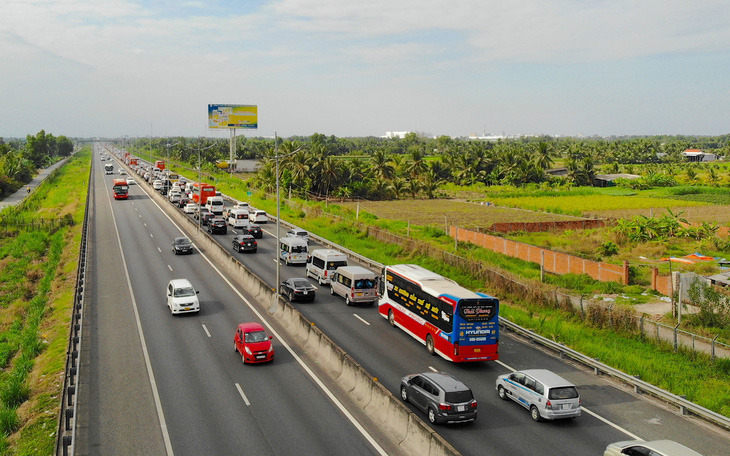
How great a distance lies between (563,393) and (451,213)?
230ft

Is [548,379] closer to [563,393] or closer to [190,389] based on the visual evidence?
[563,393]

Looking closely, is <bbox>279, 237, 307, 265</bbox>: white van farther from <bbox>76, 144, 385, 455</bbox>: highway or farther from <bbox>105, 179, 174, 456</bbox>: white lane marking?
<bbox>105, 179, 174, 456</bbox>: white lane marking

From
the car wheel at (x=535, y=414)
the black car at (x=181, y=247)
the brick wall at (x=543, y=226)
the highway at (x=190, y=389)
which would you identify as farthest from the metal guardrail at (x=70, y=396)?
the brick wall at (x=543, y=226)

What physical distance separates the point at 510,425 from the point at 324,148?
96514 mm

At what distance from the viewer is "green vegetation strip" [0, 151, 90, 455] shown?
20.8m

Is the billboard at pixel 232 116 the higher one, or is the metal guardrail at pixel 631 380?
the billboard at pixel 232 116

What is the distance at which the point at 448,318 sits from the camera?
25609 millimetres

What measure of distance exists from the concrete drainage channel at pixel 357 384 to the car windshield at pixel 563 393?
5.01 m

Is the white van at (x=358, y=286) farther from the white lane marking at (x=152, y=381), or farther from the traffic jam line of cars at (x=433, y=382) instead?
the white lane marking at (x=152, y=381)

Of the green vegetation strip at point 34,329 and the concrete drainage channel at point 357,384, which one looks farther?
the green vegetation strip at point 34,329

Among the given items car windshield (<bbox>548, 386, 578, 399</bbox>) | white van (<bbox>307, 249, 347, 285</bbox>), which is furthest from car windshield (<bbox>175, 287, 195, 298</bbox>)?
car windshield (<bbox>548, 386, 578, 399</bbox>)

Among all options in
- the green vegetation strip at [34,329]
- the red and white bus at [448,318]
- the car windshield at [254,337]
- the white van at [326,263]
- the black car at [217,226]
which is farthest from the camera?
the black car at [217,226]

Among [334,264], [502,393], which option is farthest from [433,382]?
[334,264]

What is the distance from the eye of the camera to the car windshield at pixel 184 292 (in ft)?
109
